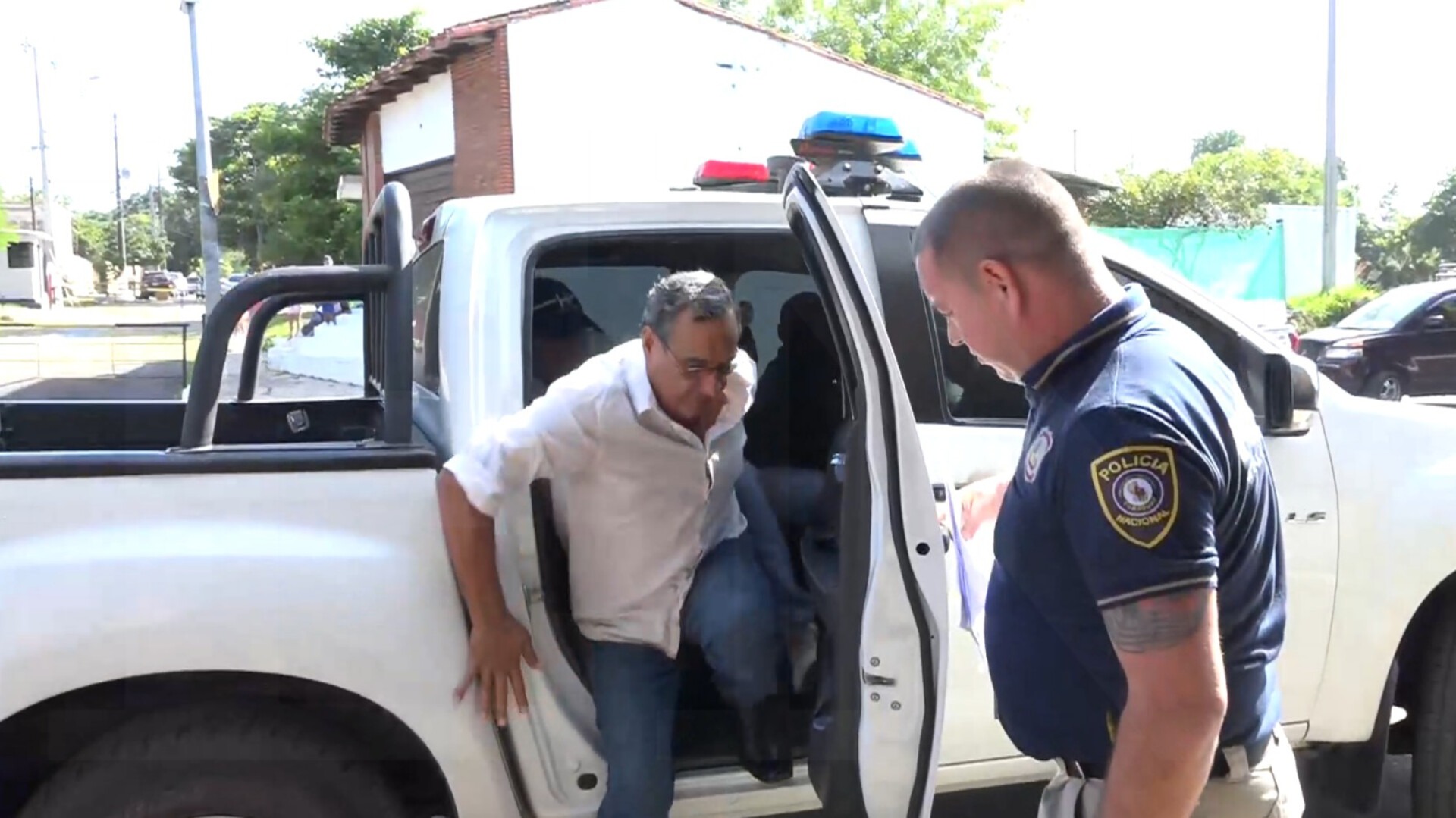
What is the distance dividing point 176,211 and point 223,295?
88.4 m

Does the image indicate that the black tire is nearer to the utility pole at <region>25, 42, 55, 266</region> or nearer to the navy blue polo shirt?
the navy blue polo shirt

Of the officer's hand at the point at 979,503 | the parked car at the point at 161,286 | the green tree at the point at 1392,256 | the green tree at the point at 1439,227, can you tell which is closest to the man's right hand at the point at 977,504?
Answer: the officer's hand at the point at 979,503

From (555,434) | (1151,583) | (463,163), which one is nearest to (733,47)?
(463,163)

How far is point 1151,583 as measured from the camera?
52.7 inches

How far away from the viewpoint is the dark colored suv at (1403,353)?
13.0 meters

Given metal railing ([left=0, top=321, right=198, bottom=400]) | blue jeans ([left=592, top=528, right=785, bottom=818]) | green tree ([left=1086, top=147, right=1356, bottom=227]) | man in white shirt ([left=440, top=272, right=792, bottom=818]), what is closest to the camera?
man in white shirt ([left=440, top=272, right=792, bottom=818])

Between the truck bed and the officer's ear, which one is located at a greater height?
the officer's ear

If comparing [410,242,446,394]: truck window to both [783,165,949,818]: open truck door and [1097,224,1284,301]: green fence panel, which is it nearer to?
[783,165,949,818]: open truck door

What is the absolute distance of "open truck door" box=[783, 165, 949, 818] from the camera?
199cm

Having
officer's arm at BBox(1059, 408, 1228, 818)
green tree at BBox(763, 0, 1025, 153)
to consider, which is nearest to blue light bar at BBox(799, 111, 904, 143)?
officer's arm at BBox(1059, 408, 1228, 818)

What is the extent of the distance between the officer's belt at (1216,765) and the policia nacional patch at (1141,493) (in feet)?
1.45

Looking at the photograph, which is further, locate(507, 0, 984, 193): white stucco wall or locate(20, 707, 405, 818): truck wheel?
locate(507, 0, 984, 193): white stucco wall

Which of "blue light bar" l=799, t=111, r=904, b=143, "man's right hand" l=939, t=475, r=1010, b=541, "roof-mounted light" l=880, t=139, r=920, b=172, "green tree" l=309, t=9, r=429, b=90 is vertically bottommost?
"man's right hand" l=939, t=475, r=1010, b=541

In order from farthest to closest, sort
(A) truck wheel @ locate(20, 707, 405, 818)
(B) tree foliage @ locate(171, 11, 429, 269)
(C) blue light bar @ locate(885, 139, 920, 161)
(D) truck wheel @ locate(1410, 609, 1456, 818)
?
1. (B) tree foliage @ locate(171, 11, 429, 269)
2. (C) blue light bar @ locate(885, 139, 920, 161)
3. (D) truck wheel @ locate(1410, 609, 1456, 818)
4. (A) truck wheel @ locate(20, 707, 405, 818)
